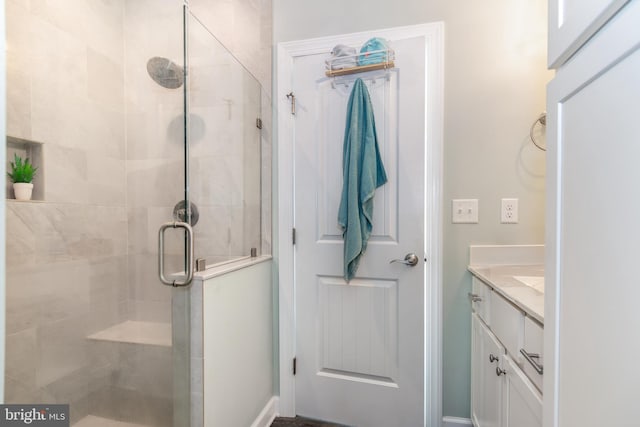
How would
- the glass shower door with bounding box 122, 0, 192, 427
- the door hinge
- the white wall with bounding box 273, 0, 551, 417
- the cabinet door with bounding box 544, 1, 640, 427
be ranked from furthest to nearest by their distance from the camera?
the door hinge < the white wall with bounding box 273, 0, 551, 417 < the glass shower door with bounding box 122, 0, 192, 427 < the cabinet door with bounding box 544, 1, 640, 427

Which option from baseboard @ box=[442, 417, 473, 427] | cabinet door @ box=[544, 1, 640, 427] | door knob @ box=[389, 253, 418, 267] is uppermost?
cabinet door @ box=[544, 1, 640, 427]

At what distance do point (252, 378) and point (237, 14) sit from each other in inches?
85.4

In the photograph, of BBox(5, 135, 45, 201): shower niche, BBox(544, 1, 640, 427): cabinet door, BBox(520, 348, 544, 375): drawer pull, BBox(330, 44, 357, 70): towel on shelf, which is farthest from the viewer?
BBox(330, 44, 357, 70): towel on shelf

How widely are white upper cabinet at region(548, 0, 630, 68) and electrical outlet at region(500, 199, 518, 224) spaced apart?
1.04 meters

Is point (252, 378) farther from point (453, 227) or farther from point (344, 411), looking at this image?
point (453, 227)

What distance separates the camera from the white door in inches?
61.6

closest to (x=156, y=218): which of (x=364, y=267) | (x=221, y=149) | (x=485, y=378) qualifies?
(x=221, y=149)

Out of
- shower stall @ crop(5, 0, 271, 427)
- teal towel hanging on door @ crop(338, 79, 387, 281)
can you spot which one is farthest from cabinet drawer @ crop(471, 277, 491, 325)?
shower stall @ crop(5, 0, 271, 427)

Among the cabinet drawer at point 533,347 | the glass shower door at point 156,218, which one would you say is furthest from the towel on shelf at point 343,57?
the cabinet drawer at point 533,347

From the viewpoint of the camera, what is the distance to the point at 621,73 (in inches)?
17.1

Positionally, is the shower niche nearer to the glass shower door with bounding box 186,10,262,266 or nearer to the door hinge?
the glass shower door with bounding box 186,10,262,266

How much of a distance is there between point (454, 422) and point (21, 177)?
251 centimetres

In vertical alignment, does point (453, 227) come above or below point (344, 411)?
above

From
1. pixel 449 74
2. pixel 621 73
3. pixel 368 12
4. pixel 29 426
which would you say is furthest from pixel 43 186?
pixel 449 74
